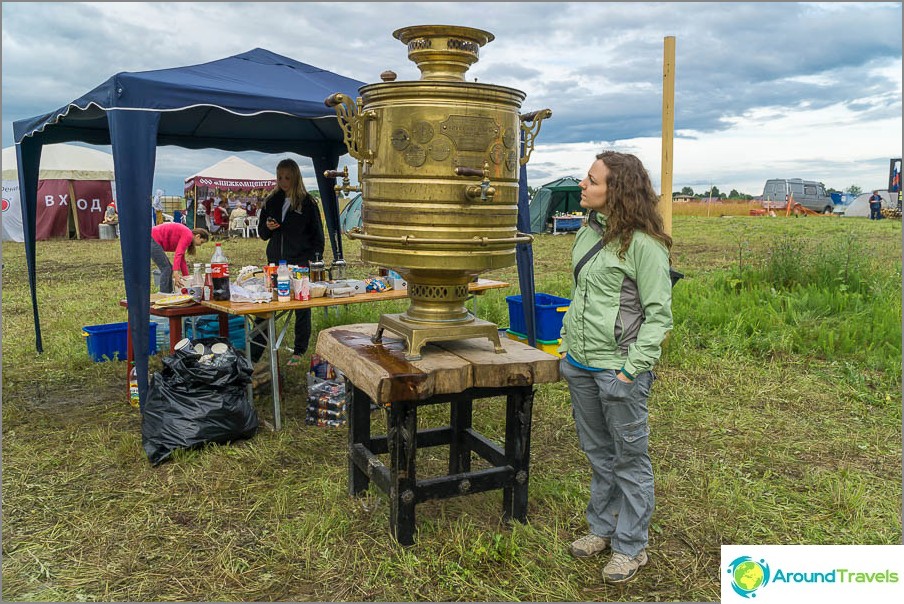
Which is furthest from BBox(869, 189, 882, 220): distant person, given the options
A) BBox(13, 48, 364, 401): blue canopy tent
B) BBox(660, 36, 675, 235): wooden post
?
BBox(13, 48, 364, 401): blue canopy tent

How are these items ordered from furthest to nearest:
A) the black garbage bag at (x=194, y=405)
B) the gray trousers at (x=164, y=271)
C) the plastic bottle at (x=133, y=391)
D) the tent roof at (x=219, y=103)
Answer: the gray trousers at (x=164, y=271) → the plastic bottle at (x=133, y=391) → the tent roof at (x=219, y=103) → the black garbage bag at (x=194, y=405)

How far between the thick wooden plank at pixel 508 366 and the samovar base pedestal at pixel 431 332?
0.08 m

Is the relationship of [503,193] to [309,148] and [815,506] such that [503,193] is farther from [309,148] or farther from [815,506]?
[309,148]

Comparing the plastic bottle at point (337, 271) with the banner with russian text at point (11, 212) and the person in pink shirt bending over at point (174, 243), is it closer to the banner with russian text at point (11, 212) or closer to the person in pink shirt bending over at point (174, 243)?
the person in pink shirt bending over at point (174, 243)

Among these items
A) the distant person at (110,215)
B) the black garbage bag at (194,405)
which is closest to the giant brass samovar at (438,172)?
the black garbage bag at (194,405)

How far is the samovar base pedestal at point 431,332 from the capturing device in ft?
9.22

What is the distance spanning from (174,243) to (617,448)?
190 inches

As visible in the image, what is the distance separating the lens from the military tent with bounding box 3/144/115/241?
16.7 metres

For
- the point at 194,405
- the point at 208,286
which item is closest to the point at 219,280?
the point at 208,286

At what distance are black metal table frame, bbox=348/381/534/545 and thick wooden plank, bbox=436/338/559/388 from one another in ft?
0.48

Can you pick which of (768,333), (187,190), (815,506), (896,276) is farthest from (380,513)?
(187,190)

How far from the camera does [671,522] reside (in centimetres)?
325

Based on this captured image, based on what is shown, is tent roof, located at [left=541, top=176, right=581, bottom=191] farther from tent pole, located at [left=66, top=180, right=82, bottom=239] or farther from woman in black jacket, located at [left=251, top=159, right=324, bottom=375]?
woman in black jacket, located at [left=251, top=159, right=324, bottom=375]

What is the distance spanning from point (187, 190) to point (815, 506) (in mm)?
20224
